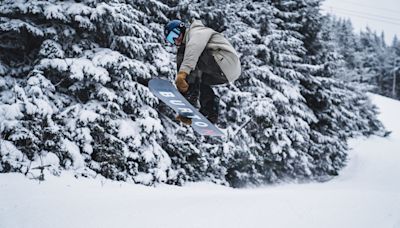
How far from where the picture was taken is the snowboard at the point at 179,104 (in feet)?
14.2

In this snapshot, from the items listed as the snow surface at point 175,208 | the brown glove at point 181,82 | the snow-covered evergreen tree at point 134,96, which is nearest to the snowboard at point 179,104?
the brown glove at point 181,82

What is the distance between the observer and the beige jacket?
3.78 metres

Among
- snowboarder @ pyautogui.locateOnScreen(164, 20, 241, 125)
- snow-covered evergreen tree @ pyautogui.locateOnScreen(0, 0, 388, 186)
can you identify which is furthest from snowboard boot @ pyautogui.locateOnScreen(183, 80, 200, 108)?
snow-covered evergreen tree @ pyautogui.locateOnScreen(0, 0, 388, 186)

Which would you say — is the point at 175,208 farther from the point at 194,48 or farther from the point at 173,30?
the point at 173,30

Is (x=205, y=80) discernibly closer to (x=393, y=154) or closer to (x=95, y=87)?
(x=95, y=87)

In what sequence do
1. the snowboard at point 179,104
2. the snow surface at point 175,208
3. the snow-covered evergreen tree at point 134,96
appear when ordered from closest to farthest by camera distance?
the snow surface at point 175,208 < the snowboard at point 179,104 < the snow-covered evergreen tree at point 134,96

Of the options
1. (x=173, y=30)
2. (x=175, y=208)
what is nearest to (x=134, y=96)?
(x=173, y=30)

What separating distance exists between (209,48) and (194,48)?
334mm

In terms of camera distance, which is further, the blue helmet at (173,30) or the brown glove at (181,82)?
the blue helmet at (173,30)

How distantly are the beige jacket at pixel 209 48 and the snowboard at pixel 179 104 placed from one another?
703mm

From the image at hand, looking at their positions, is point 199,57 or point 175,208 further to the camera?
point 199,57

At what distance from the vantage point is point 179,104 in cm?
437

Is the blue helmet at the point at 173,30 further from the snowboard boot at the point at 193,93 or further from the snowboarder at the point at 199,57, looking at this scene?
the snowboard boot at the point at 193,93

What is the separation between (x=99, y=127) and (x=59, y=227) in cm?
421
